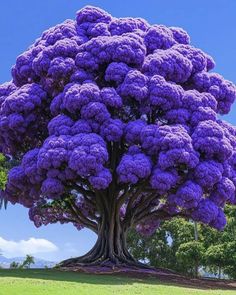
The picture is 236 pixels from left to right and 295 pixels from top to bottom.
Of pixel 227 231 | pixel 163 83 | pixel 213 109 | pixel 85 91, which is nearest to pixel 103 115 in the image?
pixel 85 91

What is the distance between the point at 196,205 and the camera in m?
23.7

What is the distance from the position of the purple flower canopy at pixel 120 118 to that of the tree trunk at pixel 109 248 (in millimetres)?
1776

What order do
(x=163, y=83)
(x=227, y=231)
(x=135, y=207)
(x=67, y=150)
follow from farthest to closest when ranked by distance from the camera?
(x=227, y=231) < (x=135, y=207) < (x=163, y=83) < (x=67, y=150)

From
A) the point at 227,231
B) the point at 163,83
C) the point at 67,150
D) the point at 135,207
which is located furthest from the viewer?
the point at 227,231

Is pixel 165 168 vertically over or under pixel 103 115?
under

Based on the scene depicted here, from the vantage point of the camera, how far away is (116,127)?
79.8 feet

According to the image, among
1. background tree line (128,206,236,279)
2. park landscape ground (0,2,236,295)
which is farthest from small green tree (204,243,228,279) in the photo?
park landscape ground (0,2,236,295)

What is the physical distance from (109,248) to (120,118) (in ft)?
Answer: 21.8

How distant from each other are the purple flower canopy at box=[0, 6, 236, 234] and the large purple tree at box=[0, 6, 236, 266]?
5 centimetres

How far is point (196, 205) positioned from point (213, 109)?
17.5 feet

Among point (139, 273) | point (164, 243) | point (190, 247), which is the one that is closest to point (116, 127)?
point (139, 273)

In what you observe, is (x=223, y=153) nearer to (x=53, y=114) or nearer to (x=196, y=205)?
(x=196, y=205)

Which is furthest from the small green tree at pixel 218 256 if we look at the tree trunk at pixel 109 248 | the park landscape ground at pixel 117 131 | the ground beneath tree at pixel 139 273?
the ground beneath tree at pixel 139 273

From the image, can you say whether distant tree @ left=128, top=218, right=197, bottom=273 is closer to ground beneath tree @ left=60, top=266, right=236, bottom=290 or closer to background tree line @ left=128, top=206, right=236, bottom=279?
background tree line @ left=128, top=206, right=236, bottom=279
